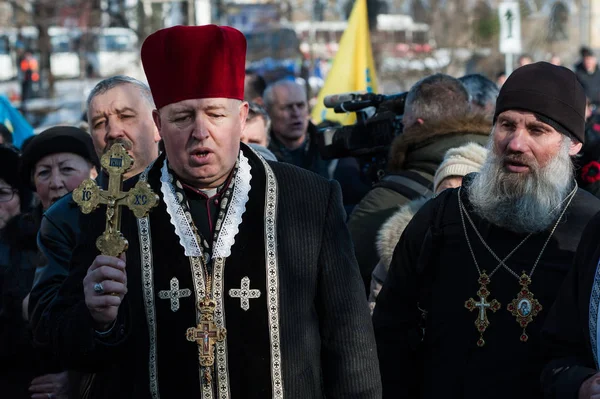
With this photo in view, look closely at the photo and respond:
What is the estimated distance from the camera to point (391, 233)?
501 centimetres

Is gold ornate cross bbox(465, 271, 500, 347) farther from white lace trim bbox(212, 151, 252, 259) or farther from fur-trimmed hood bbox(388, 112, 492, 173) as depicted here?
fur-trimmed hood bbox(388, 112, 492, 173)

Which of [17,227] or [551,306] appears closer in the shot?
[551,306]

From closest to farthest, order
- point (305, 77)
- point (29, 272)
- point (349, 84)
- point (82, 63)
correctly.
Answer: point (29, 272), point (349, 84), point (305, 77), point (82, 63)

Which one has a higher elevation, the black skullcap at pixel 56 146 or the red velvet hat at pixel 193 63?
the red velvet hat at pixel 193 63

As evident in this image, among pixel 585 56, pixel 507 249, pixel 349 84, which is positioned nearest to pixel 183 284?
pixel 507 249

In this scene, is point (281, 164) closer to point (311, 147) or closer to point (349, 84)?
point (311, 147)

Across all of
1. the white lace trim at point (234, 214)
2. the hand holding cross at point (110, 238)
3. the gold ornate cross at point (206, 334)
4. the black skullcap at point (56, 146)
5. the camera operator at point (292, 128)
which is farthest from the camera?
the camera operator at point (292, 128)

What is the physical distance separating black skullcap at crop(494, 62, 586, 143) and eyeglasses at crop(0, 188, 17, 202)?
317 cm

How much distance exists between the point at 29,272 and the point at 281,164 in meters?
2.34

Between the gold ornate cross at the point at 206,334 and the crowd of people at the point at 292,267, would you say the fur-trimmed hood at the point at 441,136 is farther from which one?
the gold ornate cross at the point at 206,334

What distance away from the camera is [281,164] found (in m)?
3.86

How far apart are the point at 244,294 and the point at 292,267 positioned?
0.61 feet

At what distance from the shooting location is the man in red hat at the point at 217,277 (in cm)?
353

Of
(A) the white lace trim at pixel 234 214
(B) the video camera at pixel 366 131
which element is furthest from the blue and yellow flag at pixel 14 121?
(A) the white lace trim at pixel 234 214
